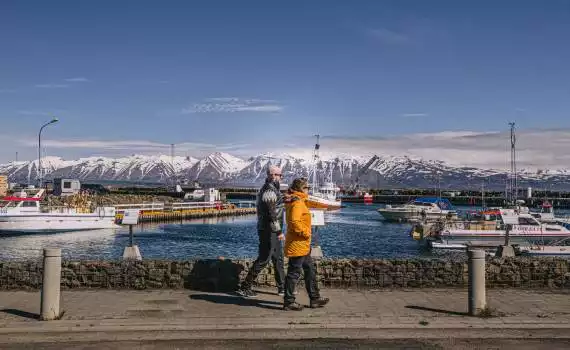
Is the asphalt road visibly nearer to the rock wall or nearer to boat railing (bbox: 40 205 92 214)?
the rock wall

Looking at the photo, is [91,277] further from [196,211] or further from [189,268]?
[196,211]

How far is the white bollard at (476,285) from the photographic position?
9.82 m

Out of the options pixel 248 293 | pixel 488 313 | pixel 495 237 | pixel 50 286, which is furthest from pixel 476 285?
pixel 495 237

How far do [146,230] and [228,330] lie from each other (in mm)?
53635

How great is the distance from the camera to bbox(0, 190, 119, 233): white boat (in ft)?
173

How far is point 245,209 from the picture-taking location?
305ft

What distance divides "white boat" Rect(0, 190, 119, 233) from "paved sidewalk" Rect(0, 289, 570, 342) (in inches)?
1766

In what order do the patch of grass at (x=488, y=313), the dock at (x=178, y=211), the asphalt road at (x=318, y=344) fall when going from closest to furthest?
the asphalt road at (x=318, y=344) < the patch of grass at (x=488, y=313) < the dock at (x=178, y=211)

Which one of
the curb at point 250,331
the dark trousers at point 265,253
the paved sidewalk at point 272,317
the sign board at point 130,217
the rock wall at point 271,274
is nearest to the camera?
the curb at point 250,331

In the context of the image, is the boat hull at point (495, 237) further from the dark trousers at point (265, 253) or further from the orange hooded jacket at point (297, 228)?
the orange hooded jacket at point (297, 228)

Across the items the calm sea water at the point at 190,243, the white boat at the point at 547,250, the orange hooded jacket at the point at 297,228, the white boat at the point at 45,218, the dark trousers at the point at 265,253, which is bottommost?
the calm sea water at the point at 190,243

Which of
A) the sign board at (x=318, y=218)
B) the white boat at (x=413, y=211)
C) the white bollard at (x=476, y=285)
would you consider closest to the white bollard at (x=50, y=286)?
the sign board at (x=318, y=218)

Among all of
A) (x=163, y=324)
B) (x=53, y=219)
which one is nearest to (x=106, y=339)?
(x=163, y=324)

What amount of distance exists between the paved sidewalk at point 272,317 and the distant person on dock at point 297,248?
24 cm
